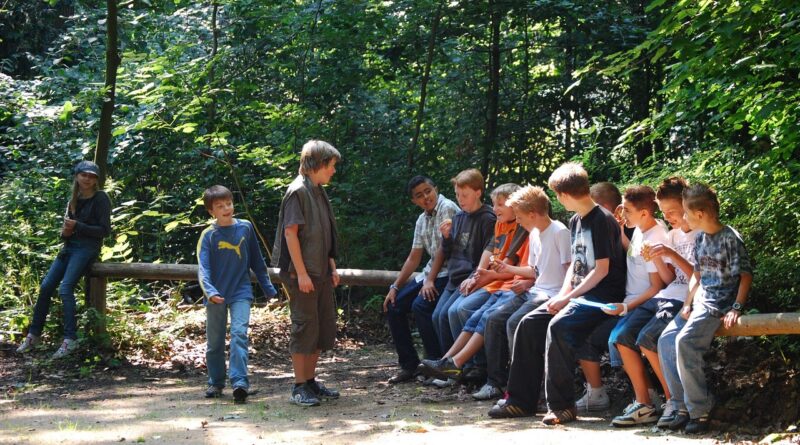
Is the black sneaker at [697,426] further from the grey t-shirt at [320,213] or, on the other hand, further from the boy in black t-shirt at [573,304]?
the grey t-shirt at [320,213]

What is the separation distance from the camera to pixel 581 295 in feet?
19.8

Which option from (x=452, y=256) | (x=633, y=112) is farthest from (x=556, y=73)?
(x=452, y=256)

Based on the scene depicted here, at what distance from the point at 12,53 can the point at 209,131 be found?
260 inches

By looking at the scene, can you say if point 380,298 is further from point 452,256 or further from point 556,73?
point 556,73

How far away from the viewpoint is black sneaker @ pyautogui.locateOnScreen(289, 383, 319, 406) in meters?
6.80

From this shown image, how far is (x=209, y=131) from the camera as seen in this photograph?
10969 mm

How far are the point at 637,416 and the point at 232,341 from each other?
9.81 ft

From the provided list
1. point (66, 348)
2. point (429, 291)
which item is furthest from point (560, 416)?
point (66, 348)

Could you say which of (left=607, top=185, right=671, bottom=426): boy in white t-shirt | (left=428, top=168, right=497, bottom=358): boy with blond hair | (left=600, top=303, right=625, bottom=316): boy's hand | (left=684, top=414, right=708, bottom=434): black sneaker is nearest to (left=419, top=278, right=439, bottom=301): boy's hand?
(left=428, top=168, right=497, bottom=358): boy with blond hair

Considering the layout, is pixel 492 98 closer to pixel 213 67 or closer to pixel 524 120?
pixel 524 120

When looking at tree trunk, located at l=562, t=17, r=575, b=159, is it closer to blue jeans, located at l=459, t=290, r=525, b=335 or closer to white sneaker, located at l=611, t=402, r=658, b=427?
blue jeans, located at l=459, t=290, r=525, b=335

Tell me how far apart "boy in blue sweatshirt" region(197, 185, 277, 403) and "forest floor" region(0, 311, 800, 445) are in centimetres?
34

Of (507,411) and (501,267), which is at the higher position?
(501,267)

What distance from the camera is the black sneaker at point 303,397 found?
6.80 meters
